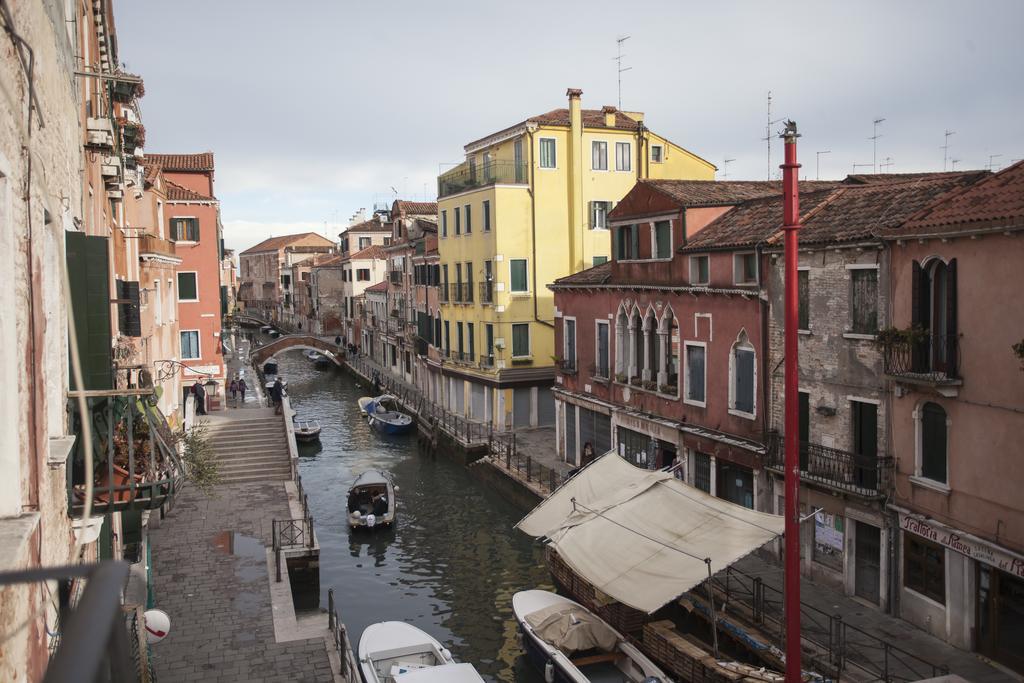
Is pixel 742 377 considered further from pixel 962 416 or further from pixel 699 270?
pixel 962 416

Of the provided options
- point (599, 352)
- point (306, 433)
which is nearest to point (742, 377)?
Result: point (599, 352)

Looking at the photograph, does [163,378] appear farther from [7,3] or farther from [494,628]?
[7,3]

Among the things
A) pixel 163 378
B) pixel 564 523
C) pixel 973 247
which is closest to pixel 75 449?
pixel 564 523

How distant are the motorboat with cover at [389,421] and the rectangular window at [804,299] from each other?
2588 cm

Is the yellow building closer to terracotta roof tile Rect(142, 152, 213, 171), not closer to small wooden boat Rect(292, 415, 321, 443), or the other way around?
small wooden boat Rect(292, 415, 321, 443)

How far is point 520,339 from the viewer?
119 ft

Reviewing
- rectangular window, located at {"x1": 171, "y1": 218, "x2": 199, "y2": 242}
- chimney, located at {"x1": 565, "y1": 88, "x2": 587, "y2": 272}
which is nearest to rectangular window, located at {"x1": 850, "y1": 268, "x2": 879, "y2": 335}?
chimney, located at {"x1": 565, "y1": 88, "x2": 587, "y2": 272}

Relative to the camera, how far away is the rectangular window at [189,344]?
115 ft

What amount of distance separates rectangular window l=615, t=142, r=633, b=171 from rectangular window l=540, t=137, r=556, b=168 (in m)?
2.82

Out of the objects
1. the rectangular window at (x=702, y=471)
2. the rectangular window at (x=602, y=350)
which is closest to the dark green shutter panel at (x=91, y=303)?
the rectangular window at (x=702, y=471)

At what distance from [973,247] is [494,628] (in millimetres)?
12165

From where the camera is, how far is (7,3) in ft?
14.4

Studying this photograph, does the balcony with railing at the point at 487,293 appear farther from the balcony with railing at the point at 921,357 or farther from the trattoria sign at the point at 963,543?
the trattoria sign at the point at 963,543

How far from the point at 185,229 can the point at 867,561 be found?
2846 centimetres
